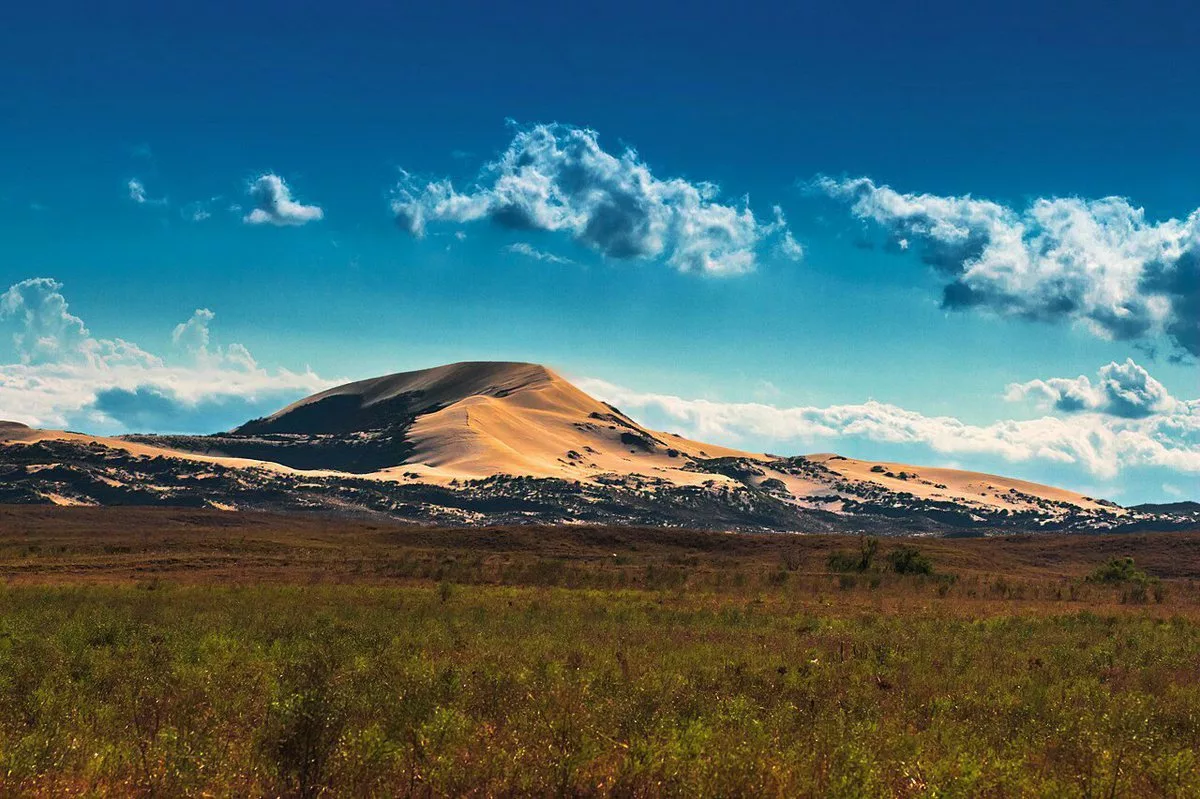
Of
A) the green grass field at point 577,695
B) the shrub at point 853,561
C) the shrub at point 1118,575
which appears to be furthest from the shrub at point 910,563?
the green grass field at point 577,695

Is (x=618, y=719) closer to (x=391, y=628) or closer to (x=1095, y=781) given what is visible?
(x=1095, y=781)

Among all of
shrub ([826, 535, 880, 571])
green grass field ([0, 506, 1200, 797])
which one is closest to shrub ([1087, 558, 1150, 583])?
shrub ([826, 535, 880, 571])

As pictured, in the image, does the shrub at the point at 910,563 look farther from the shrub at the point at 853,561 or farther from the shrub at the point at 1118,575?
the shrub at the point at 1118,575

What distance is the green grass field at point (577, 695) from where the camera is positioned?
38.1 ft

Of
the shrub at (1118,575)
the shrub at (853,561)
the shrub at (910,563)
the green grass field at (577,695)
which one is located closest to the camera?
the green grass field at (577,695)

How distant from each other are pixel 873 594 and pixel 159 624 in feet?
106

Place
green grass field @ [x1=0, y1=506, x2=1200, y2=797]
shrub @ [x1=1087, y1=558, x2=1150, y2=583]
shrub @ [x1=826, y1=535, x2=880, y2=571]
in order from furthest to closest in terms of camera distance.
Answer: shrub @ [x1=826, y1=535, x2=880, y2=571], shrub @ [x1=1087, y1=558, x2=1150, y2=583], green grass field @ [x1=0, y1=506, x2=1200, y2=797]

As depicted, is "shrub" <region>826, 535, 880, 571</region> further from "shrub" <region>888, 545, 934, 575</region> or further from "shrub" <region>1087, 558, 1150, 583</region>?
"shrub" <region>1087, 558, 1150, 583</region>

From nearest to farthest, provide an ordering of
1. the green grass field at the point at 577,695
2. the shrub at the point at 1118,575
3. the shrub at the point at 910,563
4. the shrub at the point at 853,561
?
the green grass field at the point at 577,695, the shrub at the point at 1118,575, the shrub at the point at 910,563, the shrub at the point at 853,561

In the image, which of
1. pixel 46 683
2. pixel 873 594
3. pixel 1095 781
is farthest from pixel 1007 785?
pixel 873 594

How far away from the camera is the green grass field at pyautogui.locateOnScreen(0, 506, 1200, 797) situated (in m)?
11.6

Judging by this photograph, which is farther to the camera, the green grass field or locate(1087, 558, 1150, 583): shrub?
locate(1087, 558, 1150, 583): shrub

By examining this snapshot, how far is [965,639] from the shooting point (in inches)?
1099

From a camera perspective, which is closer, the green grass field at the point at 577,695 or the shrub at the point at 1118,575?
the green grass field at the point at 577,695
